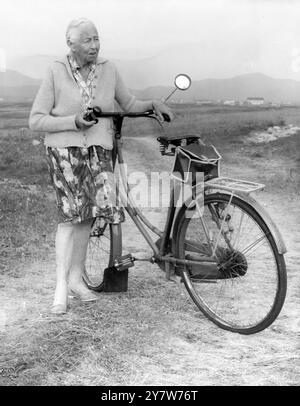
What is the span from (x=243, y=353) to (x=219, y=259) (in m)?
0.65

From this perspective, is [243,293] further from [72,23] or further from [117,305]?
[72,23]

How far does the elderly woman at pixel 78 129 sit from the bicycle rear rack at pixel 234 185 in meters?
0.60

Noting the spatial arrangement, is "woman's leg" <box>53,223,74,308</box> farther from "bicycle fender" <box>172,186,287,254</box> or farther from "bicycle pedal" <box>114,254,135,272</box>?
A: "bicycle fender" <box>172,186,287,254</box>

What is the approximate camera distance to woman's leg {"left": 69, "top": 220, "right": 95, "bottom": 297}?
5.13 meters

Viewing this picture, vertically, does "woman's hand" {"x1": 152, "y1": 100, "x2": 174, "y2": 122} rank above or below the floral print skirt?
above

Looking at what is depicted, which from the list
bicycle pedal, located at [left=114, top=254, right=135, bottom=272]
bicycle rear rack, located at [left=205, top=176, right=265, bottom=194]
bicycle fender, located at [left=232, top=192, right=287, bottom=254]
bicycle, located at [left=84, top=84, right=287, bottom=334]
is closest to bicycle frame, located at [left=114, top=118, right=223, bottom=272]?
bicycle, located at [left=84, top=84, right=287, bottom=334]

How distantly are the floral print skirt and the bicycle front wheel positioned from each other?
59cm

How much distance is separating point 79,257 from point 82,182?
0.70 metres

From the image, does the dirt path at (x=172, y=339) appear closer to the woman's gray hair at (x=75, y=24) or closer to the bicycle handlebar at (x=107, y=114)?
the bicycle handlebar at (x=107, y=114)

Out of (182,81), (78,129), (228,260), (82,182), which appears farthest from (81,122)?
(228,260)

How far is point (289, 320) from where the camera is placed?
4.81 metres

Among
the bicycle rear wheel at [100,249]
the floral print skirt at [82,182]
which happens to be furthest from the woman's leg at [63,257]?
the bicycle rear wheel at [100,249]
